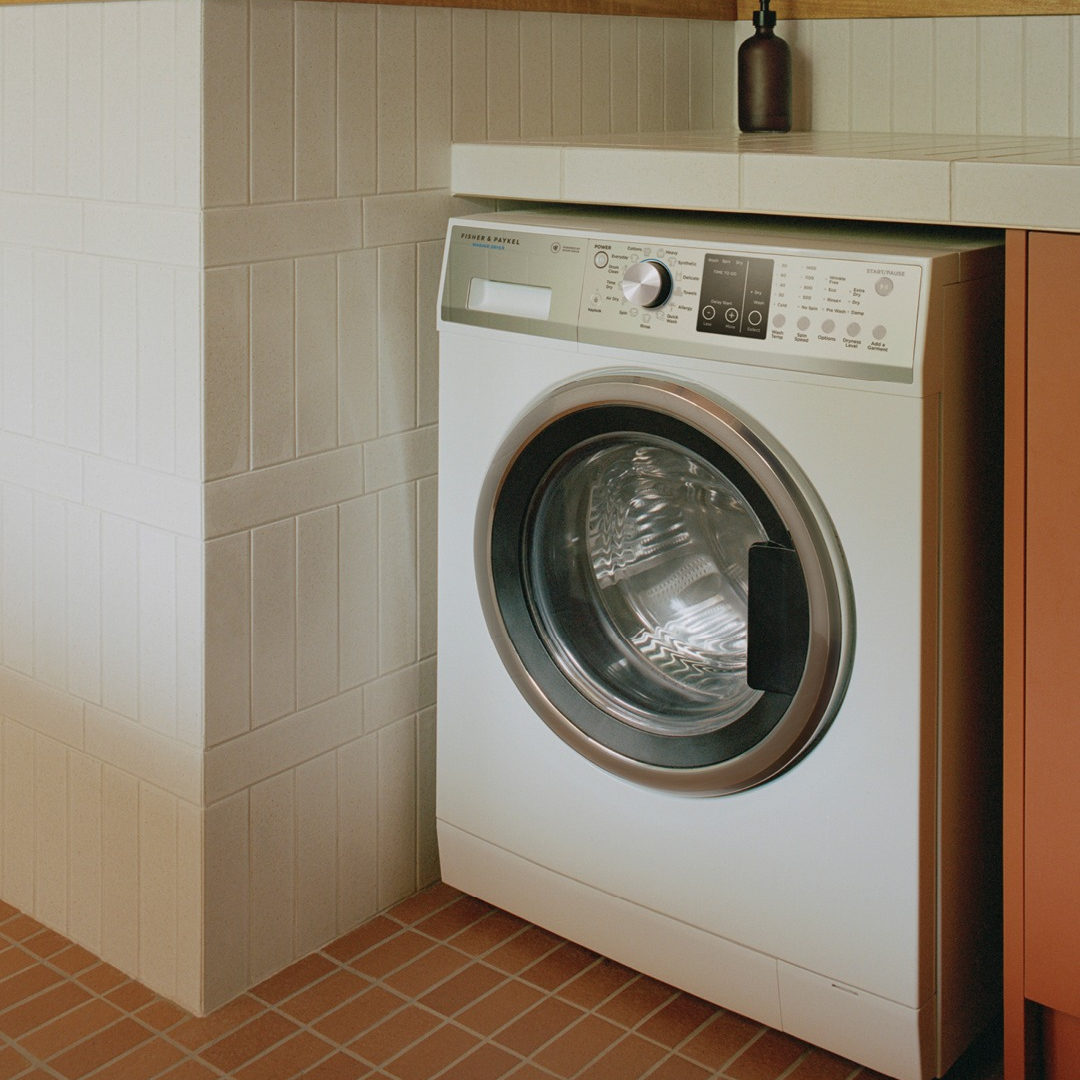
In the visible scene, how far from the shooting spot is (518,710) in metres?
1.86

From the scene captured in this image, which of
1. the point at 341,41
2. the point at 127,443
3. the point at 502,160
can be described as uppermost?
the point at 341,41

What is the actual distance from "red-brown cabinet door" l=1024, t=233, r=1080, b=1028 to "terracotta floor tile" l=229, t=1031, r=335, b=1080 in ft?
2.76

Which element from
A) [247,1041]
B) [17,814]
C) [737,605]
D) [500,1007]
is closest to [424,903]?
[500,1007]

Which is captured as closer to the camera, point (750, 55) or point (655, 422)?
point (655, 422)

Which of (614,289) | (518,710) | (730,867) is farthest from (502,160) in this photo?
(730,867)

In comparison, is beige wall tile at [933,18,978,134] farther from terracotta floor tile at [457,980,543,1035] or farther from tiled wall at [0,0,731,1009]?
terracotta floor tile at [457,980,543,1035]

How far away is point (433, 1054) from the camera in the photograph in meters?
1.70

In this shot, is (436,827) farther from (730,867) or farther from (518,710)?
(730,867)

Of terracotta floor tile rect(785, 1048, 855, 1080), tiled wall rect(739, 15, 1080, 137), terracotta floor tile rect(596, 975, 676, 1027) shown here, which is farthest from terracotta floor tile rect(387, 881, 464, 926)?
tiled wall rect(739, 15, 1080, 137)

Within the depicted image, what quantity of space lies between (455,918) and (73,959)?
526 millimetres

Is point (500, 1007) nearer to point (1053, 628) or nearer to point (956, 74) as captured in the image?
point (1053, 628)

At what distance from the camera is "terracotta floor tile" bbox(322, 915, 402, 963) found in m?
1.91

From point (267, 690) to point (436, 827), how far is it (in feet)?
1.36

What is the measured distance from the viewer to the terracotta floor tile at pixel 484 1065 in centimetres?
165
